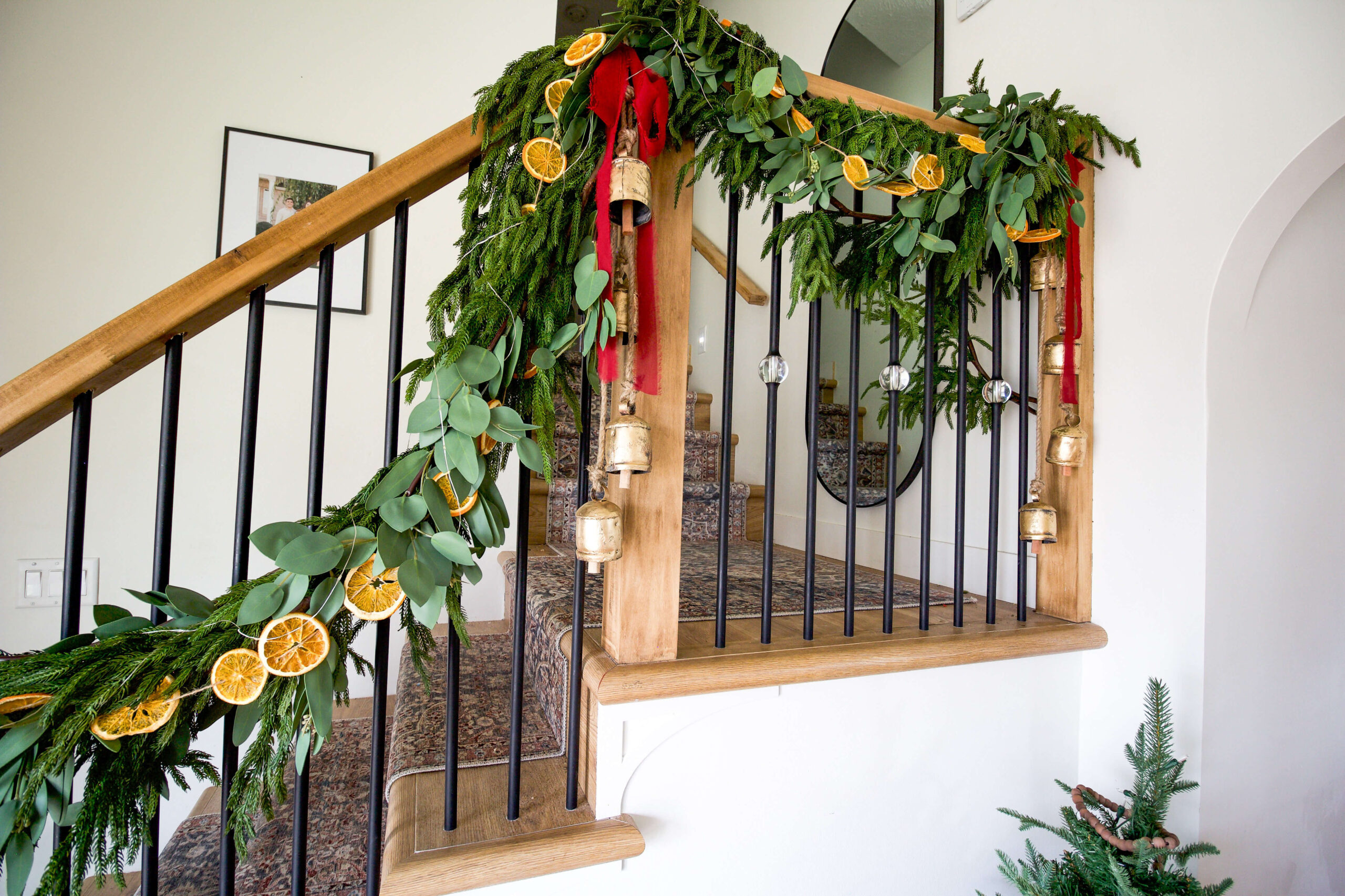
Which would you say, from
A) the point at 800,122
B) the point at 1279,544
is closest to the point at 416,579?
the point at 800,122

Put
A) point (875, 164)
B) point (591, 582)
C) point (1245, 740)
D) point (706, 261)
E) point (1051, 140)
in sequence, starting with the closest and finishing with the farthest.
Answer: point (875, 164), point (1051, 140), point (1245, 740), point (591, 582), point (706, 261)

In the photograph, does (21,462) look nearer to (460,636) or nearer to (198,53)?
(198,53)

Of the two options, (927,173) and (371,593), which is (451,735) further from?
(927,173)

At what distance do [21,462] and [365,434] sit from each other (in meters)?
0.88

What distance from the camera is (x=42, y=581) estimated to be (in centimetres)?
177

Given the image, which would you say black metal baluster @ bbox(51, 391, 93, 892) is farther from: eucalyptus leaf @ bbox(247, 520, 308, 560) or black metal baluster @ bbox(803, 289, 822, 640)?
black metal baluster @ bbox(803, 289, 822, 640)

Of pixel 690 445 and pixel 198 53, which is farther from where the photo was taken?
pixel 690 445

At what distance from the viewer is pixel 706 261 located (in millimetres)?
3229

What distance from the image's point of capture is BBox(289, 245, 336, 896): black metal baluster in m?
0.78

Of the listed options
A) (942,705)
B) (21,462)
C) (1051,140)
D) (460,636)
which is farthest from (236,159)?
(942,705)

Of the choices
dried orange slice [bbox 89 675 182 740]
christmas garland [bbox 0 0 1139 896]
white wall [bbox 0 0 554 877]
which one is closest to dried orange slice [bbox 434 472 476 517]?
christmas garland [bbox 0 0 1139 896]

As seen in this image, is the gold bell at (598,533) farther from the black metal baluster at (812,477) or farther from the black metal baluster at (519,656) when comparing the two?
the black metal baluster at (812,477)

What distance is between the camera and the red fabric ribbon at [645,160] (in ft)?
2.47

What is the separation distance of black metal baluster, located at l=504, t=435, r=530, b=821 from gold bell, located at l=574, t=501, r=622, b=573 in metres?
0.09
